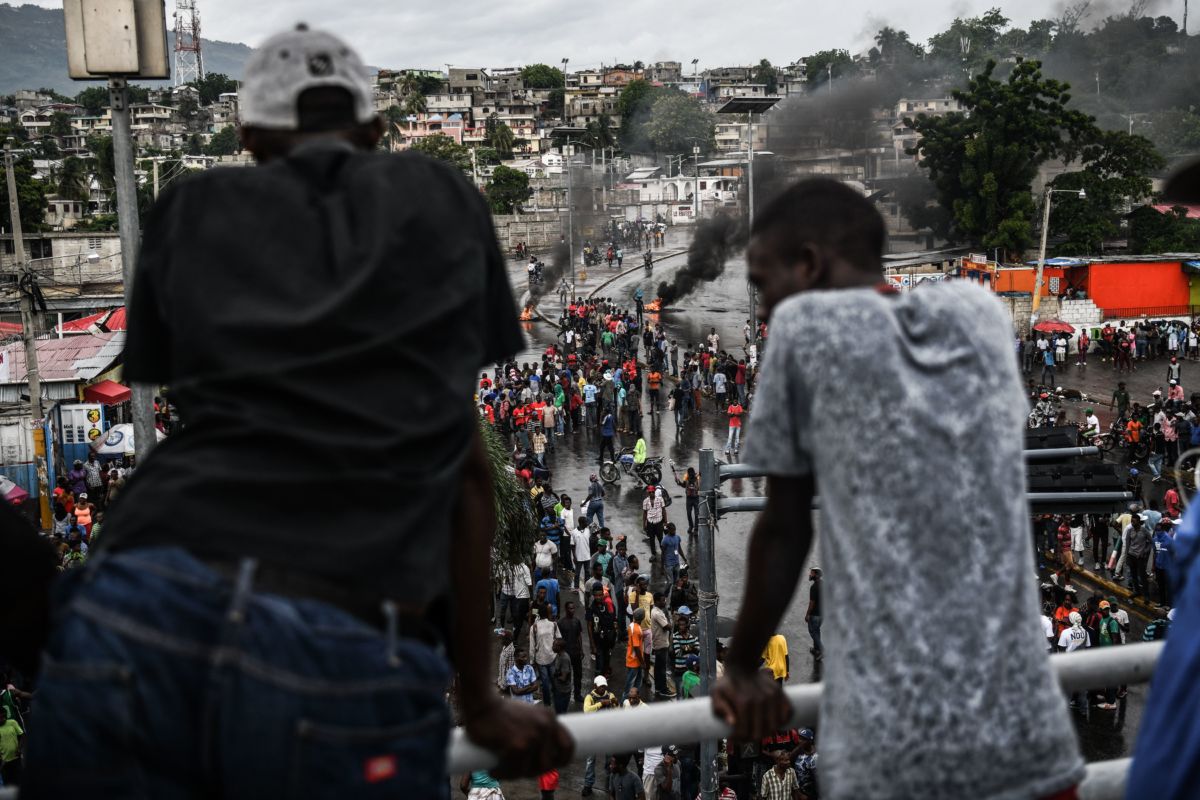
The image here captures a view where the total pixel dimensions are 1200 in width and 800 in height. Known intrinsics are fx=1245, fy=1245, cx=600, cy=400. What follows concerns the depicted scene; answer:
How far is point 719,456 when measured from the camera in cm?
2559

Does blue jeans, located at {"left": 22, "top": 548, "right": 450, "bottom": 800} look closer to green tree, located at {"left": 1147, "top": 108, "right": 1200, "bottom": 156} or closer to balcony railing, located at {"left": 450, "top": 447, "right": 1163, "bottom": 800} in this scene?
balcony railing, located at {"left": 450, "top": 447, "right": 1163, "bottom": 800}

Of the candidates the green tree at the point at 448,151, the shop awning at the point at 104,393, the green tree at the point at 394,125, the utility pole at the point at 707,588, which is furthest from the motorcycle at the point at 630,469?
the green tree at the point at 394,125

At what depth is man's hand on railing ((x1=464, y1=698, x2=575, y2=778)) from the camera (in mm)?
1904

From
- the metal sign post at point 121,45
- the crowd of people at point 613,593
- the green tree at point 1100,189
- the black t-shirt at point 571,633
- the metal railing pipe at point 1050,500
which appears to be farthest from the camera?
the green tree at point 1100,189

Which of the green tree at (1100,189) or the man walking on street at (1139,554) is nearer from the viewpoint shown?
the man walking on street at (1139,554)

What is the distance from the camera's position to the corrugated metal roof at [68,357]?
2495 cm

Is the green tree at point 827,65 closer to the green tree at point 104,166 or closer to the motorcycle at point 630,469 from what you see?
the green tree at point 104,166

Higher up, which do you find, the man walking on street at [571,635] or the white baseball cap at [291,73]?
the white baseball cap at [291,73]

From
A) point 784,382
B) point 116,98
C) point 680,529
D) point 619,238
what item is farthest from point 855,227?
point 619,238

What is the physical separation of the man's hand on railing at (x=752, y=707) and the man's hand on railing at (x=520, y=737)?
0.26 m

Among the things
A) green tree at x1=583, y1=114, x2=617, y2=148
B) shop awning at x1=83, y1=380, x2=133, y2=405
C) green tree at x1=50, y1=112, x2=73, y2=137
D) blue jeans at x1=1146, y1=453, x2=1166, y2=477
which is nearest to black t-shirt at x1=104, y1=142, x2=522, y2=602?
blue jeans at x1=1146, y1=453, x2=1166, y2=477

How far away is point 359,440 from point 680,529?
1980 centimetres

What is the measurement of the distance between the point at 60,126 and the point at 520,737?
482 feet

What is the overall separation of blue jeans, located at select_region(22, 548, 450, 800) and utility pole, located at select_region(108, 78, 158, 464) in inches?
159
